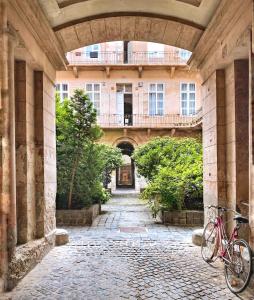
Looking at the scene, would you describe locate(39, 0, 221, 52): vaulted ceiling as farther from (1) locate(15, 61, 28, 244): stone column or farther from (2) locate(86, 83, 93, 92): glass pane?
(2) locate(86, 83, 93, 92): glass pane

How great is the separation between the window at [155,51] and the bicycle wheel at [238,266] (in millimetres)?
19458

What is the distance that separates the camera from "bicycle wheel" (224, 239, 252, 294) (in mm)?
3972

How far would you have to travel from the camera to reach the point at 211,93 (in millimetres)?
6199

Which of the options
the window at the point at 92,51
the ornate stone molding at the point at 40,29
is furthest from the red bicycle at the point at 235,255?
the window at the point at 92,51

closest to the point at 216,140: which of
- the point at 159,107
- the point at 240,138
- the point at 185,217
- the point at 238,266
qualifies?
the point at 240,138

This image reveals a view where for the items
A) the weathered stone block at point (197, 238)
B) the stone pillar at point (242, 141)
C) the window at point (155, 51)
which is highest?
the window at point (155, 51)

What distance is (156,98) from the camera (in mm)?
→ 22688

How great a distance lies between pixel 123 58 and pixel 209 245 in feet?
60.9

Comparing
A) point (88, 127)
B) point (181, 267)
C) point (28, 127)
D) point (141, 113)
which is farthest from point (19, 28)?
point (141, 113)

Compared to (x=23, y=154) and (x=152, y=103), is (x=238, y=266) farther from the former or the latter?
(x=152, y=103)

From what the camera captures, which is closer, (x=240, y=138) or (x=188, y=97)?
(x=240, y=138)

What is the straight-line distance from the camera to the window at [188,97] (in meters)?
22.7

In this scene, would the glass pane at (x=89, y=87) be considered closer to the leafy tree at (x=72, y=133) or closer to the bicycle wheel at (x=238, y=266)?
the leafy tree at (x=72, y=133)

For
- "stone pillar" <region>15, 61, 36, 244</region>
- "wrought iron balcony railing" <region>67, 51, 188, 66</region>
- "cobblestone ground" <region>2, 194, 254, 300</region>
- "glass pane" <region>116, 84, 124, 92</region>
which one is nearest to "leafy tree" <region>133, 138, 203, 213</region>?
"cobblestone ground" <region>2, 194, 254, 300</region>
